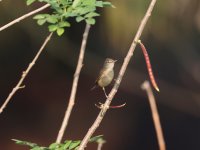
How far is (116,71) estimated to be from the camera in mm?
5195

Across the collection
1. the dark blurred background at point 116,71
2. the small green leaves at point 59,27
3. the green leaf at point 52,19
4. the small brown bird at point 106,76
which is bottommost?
the dark blurred background at point 116,71

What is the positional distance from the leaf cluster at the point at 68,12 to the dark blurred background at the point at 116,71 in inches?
90.8

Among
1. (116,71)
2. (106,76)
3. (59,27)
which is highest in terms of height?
(59,27)

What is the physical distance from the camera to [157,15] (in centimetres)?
476

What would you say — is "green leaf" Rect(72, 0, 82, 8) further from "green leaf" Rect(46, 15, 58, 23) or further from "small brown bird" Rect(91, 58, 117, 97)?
"small brown bird" Rect(91, 58, 117, 97)

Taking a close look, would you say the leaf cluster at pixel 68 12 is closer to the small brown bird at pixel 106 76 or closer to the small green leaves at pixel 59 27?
the small green leaves at pixel 59 27

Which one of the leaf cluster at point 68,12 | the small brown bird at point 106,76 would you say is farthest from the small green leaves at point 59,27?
the small brown bird at point 106,76

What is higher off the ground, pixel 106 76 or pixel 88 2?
pixel 88 2

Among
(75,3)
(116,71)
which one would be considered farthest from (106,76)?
(116,71)

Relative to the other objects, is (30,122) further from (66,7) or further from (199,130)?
(66,7)

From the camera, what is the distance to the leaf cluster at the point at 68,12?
223cm

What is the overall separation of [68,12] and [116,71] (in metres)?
2.96

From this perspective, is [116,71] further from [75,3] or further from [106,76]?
[75,3]

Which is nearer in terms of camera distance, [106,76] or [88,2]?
[88,2]
